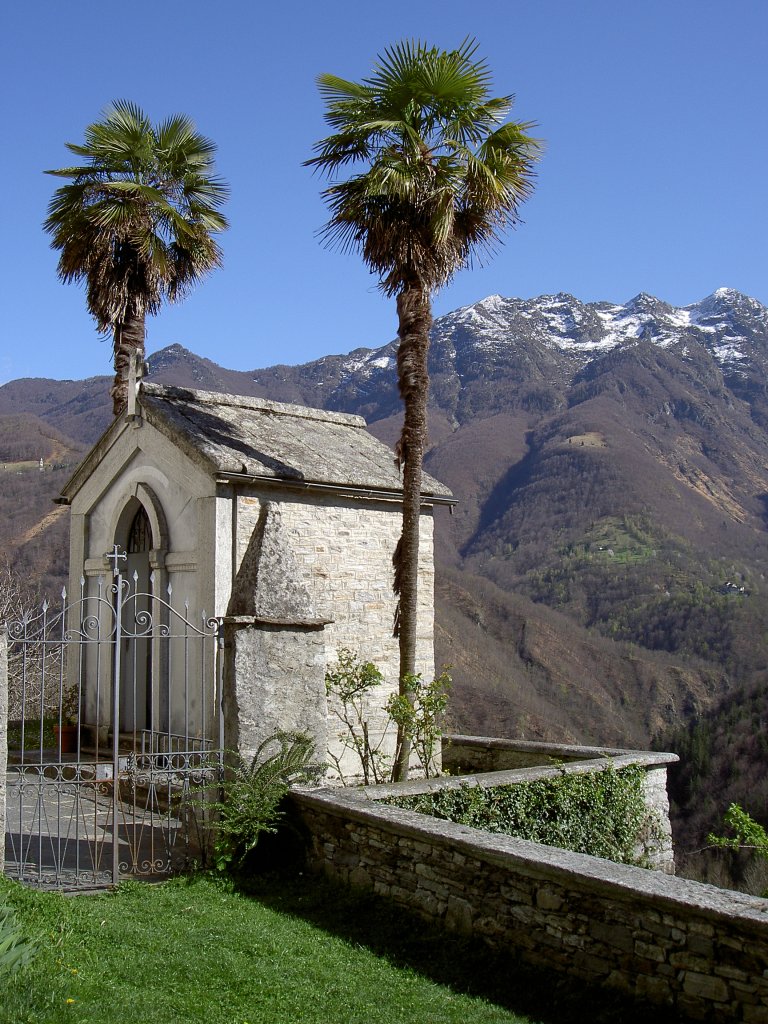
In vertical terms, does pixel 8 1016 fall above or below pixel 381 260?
below

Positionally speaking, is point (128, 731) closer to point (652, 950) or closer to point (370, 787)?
point (370, 787)

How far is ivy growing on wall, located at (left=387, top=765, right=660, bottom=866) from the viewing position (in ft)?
30.9

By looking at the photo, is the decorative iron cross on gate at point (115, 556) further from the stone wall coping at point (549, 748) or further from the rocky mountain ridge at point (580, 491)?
the rocky mountain ridge at point (580, 491)

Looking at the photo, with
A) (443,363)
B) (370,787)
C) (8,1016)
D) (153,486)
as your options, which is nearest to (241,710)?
(370,787)

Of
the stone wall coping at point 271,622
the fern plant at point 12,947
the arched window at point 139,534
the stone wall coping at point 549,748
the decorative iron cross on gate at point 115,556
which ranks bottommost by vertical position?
the stone wall coping at point 549,748

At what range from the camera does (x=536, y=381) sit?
497ft

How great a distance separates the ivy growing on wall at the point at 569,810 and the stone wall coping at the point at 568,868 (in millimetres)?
1266

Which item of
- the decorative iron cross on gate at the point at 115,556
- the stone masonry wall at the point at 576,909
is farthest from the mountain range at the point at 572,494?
the stone masonry wall at the point at 576,909

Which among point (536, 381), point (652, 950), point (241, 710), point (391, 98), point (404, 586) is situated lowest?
point (652, 950)

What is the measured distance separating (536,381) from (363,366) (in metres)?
38.3

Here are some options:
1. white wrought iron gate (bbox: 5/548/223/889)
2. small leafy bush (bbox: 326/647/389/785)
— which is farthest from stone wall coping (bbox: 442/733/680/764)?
white wrought iron gate (bbox: 5/548/223/889)

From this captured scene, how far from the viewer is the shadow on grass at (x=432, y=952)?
5727mm

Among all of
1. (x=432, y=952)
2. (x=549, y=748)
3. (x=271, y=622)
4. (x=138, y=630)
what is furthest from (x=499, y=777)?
(x=138, y=630)

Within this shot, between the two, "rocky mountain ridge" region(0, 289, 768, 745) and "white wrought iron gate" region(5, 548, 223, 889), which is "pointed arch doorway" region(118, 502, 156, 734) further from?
"rocky mountain ridge" region(0, 289, 768, 745)
